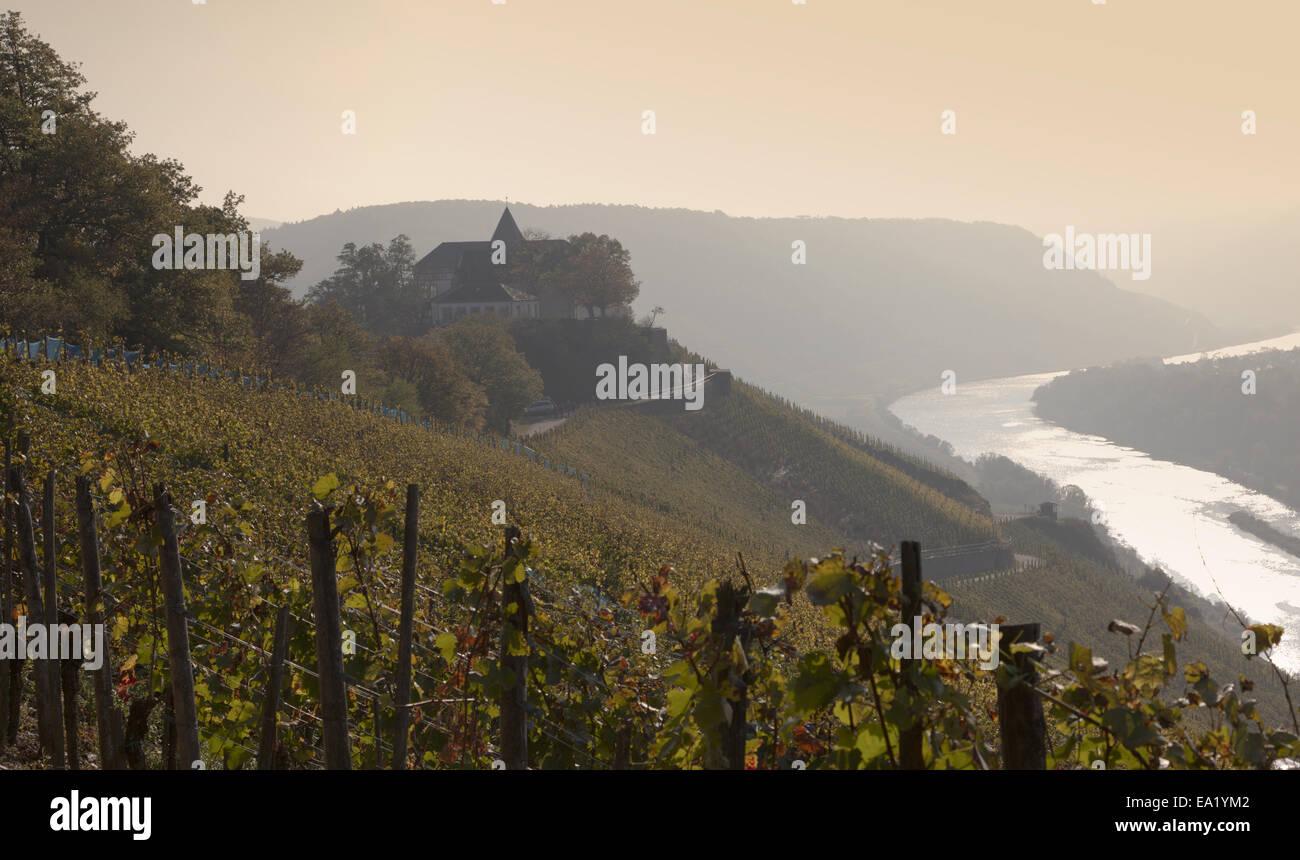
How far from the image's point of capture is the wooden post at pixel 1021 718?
8.89ft

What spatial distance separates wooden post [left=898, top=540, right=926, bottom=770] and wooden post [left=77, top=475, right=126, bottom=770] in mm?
3617

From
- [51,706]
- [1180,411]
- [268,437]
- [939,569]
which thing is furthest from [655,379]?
[1180,411]

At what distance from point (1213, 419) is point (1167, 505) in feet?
225

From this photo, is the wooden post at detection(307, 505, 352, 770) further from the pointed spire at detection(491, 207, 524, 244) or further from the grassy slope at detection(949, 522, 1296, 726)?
the pointed spire at detection(491, 207, 524, 244)

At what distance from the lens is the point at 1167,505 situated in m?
120

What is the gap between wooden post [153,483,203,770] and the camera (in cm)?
396

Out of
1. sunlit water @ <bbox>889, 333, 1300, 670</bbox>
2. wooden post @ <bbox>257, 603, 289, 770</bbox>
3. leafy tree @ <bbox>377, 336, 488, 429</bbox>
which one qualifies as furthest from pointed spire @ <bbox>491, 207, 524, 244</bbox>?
wooden post @ <bbox>257, 603, 289, 770</bbox>

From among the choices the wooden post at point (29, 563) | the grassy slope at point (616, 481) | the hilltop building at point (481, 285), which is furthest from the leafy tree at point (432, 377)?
the wooden post at point (29, 563)

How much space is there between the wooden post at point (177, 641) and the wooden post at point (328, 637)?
2.35 ft

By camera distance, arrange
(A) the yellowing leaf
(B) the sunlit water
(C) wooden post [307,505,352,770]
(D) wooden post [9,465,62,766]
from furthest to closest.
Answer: (B) the sunlit water
(D) wooden post [9,465,62,766]
(A) the yellowing leaf
(C) wooden post [307,505,352,770]

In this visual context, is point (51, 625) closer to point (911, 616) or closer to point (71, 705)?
point (71, 705)
